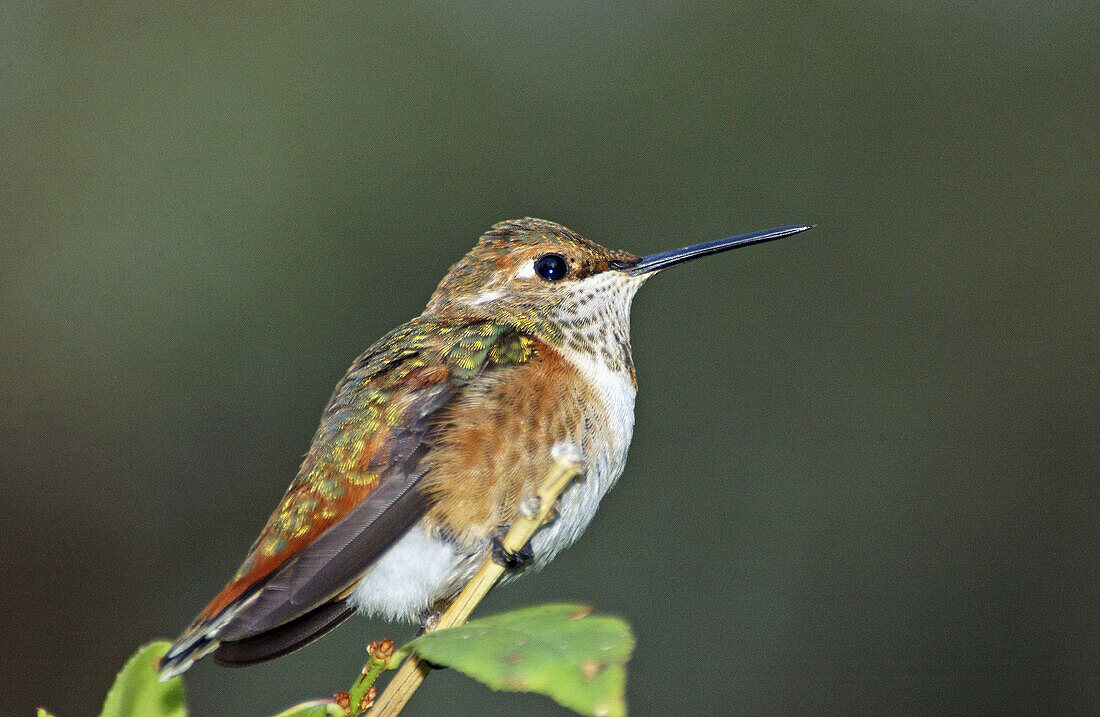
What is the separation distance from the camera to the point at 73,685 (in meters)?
6.36

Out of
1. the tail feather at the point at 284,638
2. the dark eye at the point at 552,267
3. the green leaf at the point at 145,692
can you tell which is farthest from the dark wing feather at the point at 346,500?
the dark eye at the point at 552,267

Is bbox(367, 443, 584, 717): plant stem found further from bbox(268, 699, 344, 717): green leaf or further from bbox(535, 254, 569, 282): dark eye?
bbox(535, 254, 569, 282): dark eye

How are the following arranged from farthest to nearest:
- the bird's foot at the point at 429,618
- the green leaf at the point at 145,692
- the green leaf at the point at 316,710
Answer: the bird's foot at the point at 429,618, the green leaf at the point at 145,692, the green leaf at the point at 316,710

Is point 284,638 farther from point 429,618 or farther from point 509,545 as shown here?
point 509,545

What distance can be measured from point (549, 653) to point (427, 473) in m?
1.09

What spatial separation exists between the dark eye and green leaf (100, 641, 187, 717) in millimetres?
1564

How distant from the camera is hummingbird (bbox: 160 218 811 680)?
1.97 meters

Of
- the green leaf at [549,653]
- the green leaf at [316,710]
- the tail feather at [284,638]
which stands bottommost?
the tail feather at [284,638]

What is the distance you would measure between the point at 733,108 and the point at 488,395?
5.71 meters

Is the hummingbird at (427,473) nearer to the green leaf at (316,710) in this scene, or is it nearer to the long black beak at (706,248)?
the long black beak at (706,248)

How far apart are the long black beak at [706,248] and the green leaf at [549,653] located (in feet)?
4.71

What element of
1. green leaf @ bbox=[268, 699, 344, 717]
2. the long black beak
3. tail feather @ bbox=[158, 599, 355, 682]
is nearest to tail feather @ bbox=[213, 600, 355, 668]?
tail feather @ bbox=[158, 599, 355, 682]

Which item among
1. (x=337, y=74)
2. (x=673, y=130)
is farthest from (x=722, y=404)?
(x=337, y=74)

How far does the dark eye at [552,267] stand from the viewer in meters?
2.82
